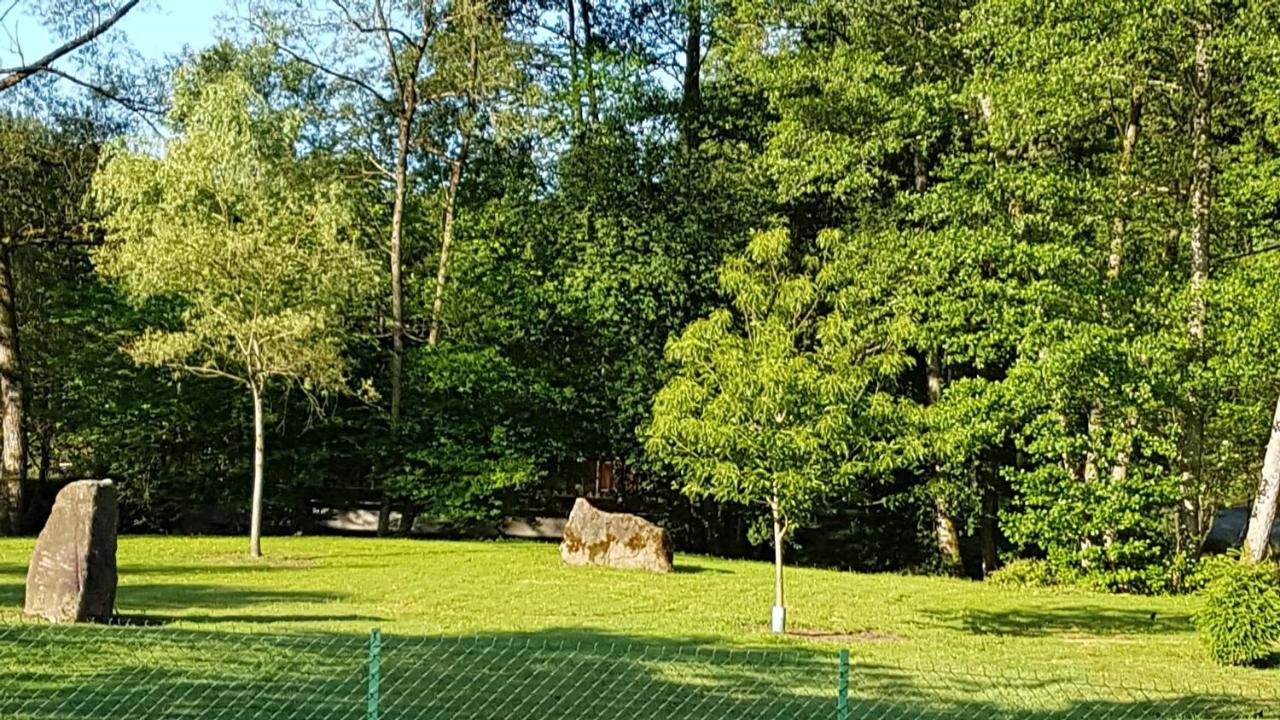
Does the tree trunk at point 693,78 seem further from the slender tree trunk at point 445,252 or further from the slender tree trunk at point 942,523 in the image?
the slender tree trunk at point 942,523

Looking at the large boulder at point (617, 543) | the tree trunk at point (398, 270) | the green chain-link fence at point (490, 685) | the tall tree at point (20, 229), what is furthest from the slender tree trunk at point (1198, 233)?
the tall tree at point (20, 229)

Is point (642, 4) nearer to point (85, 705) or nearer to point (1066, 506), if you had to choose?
point (1066, 506)

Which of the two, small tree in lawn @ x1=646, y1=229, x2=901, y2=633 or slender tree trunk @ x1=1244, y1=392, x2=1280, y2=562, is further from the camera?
slender tree trunk @ x1=1244, y1=392, x2=1280, y2=562

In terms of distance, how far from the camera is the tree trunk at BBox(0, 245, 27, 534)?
2806 centimetres

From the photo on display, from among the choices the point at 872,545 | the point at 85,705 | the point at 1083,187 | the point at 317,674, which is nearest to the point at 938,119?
the point at 1083,187

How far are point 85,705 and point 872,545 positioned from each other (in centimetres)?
2541

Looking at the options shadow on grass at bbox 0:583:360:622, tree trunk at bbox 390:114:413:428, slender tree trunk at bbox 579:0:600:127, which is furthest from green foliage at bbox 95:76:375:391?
slender tree trunk at bbox 579:0:600:127

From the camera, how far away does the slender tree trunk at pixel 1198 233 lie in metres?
22.8

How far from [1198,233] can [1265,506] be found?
510cm

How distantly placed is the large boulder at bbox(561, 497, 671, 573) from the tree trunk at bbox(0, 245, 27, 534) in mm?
12921

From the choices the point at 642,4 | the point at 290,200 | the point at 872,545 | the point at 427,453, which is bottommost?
the point at 872,545

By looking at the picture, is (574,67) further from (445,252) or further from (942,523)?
(942,523)

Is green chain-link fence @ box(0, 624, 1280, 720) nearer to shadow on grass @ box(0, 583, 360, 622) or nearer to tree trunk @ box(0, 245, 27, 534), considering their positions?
shadow on grass @ box(0, 583, 360, 622)

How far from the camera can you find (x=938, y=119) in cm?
2702
